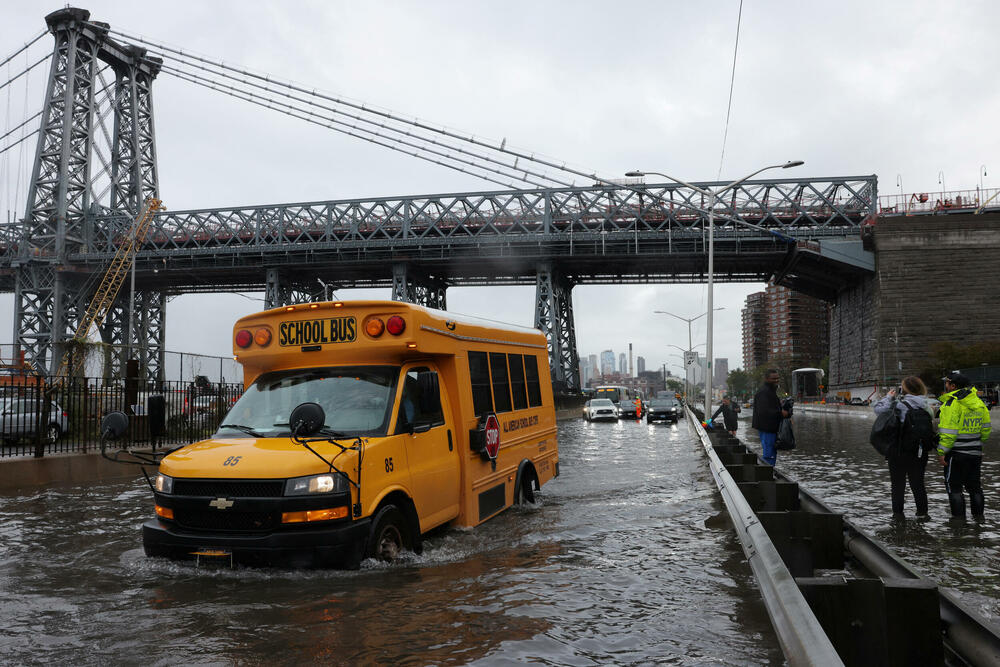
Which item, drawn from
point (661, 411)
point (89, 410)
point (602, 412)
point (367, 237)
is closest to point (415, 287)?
point (367, 237)

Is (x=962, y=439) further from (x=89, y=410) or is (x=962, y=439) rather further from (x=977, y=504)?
(x=89, y=410)

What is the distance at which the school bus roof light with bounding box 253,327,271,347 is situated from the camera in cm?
770

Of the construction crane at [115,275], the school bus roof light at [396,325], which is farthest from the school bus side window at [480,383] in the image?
the construction crane at [115,275]

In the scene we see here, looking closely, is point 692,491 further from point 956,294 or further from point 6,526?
point 956,294

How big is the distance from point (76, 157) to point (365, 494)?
6809 centimetres

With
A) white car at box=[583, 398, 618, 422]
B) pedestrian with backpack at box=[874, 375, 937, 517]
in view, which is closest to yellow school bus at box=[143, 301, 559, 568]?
pedestrian with backpack at box=[874, 375, 937, 517]

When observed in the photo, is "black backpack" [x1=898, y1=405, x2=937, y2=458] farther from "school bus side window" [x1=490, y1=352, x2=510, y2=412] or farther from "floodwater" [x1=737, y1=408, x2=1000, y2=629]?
"school bus side window" [x1=490, y1=352, x2=510, y2=412]

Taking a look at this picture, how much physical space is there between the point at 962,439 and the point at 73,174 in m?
69.9

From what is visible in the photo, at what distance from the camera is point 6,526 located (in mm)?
9656

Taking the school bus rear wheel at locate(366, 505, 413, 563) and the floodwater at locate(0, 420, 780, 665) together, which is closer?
the floodwater at locate(0, 420, 780, 665)

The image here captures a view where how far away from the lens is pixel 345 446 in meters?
6.24

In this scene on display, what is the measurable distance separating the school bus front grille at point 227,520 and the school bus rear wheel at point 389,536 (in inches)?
31.6

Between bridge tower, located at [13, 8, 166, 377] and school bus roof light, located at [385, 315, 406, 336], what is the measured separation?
58903 millimetres

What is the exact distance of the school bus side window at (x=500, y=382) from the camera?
370 inches
